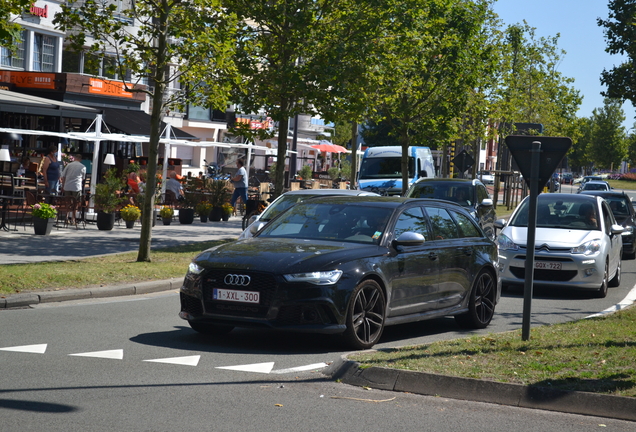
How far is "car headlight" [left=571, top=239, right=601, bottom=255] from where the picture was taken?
1502 cm

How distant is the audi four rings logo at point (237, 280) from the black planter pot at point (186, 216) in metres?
18.3

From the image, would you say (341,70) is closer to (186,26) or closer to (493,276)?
(186,26)

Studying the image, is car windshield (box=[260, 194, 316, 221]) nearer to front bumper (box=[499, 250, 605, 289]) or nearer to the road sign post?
front bumper (box=[499, 250, 605, 289])

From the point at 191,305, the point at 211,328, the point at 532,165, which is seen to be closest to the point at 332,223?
the point at 211,328

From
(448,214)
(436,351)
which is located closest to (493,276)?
(448,214)

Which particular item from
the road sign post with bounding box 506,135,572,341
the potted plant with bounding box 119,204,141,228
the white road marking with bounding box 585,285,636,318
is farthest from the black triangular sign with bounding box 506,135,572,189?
the potted plant with bounding box 119,204,141,228

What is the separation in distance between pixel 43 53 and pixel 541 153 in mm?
35495

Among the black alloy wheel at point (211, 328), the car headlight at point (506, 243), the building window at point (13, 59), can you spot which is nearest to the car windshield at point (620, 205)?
the car headlight at point (506, 243)

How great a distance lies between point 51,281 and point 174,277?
2.24 m

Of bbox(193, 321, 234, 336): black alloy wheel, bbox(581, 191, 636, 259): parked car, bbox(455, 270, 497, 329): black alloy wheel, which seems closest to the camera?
bbox(193, 321, 234, 336): black alloy wheel

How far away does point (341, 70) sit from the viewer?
2216cm

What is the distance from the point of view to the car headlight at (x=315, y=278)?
28.3ft

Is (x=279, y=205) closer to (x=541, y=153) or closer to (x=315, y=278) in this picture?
(x=315, y=278)

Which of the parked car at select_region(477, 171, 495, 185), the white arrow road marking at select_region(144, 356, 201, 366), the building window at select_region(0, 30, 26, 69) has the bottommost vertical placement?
the white arrow road marking at select_region(144, 356, 201, 366)
